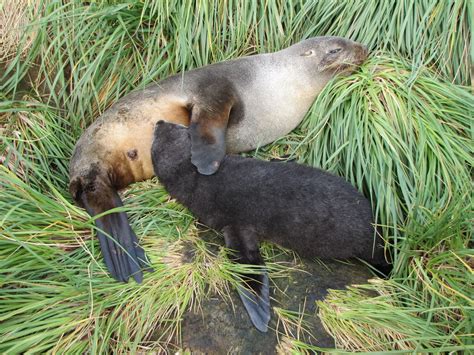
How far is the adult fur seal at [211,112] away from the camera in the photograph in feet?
11.1

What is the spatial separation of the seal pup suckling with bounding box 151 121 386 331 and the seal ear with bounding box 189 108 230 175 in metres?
0.07

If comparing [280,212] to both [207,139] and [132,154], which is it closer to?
[207,139]

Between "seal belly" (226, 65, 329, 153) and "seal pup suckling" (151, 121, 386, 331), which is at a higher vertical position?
"seal belly" (226, 65, 329, 153)

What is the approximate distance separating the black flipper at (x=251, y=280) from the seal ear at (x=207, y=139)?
434 millimetres

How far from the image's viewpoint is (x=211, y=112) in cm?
361

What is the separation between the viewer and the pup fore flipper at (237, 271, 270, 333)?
263cm

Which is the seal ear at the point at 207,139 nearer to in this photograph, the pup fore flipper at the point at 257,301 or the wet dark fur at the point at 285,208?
the wet dark fur at the point at 285,208

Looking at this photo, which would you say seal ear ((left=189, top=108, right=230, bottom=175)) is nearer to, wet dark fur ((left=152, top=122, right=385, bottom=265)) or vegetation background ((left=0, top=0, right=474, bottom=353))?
wet dark fur ((left=152, top=122, right=385, bottom=265))

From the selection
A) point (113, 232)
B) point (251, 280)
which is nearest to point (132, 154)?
point (113, 232)

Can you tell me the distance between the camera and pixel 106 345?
2557 mm

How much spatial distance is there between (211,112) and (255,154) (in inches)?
16.8

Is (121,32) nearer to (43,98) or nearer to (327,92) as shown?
(43,98)

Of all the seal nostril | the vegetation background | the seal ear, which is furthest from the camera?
the seal nostril

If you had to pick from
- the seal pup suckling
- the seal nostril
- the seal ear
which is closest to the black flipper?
the seal pup suckling
